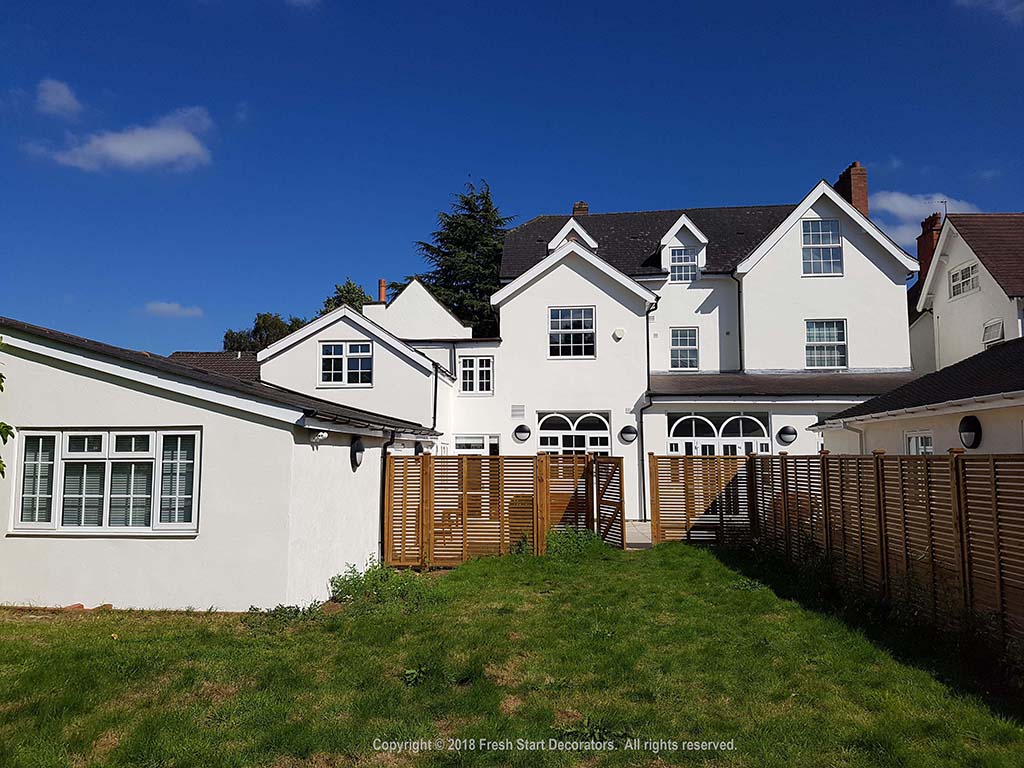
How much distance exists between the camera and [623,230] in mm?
29156

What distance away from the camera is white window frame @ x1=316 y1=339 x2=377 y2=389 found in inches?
821

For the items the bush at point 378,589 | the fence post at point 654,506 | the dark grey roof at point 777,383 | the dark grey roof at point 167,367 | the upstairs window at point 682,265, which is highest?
the upstairs window at point 682,265

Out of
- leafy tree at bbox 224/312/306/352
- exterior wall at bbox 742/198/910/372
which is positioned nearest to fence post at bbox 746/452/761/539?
exterior wall at bbox 742/198/910/372

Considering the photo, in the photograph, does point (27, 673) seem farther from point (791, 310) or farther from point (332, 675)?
point (791, 310)

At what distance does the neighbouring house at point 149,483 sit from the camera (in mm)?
9180

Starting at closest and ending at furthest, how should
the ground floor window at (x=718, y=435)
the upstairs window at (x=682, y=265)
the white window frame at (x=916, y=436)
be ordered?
the white window frame at (x=916, y=436), the ground floor window at (x=718, y=435), the upstairs window at (x=682, y=265)

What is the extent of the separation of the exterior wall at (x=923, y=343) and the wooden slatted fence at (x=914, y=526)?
16607 millimetres

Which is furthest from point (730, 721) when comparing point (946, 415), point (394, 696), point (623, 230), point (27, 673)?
point (623, 230)

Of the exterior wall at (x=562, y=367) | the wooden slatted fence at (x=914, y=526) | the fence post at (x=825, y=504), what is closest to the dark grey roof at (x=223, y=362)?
the exterior wall at (x=562, y=367)

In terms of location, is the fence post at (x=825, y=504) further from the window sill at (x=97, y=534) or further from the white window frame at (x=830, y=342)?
the white window frame at (x=830, y=342)

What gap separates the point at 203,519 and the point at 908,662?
8.61 metres

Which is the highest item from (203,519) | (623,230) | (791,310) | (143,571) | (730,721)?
(623,230)

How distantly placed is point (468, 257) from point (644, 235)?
1688cm

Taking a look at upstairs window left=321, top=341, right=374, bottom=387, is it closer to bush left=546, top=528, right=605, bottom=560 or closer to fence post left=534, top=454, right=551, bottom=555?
fence post left=534, top=454, right=551, bottom=555
